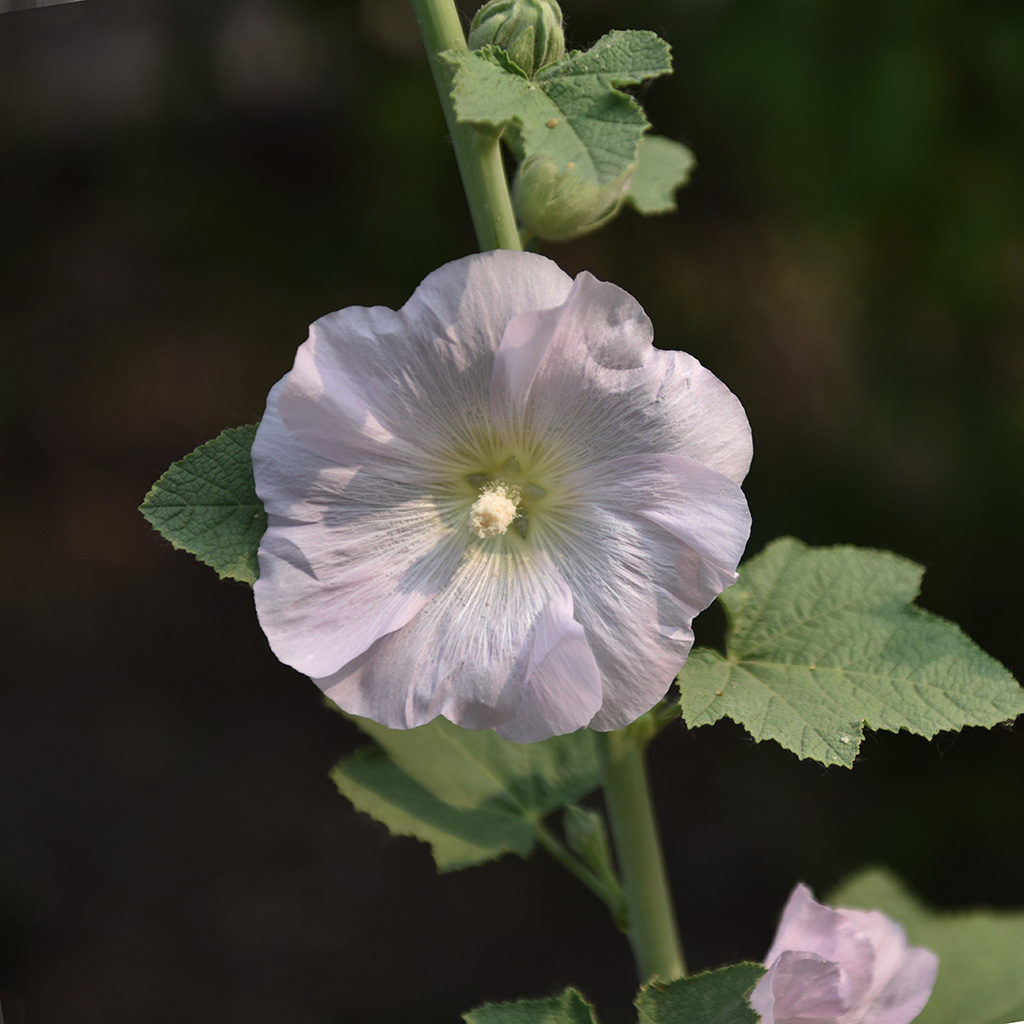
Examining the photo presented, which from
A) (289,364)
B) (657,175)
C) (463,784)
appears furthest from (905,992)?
(289,364)

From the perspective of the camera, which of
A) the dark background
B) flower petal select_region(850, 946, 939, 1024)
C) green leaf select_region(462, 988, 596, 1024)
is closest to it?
green leaf select_region(462, 988, 596, 1024)

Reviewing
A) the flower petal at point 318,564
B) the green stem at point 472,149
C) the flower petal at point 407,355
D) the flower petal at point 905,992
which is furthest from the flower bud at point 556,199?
the flower petal at point 905,992

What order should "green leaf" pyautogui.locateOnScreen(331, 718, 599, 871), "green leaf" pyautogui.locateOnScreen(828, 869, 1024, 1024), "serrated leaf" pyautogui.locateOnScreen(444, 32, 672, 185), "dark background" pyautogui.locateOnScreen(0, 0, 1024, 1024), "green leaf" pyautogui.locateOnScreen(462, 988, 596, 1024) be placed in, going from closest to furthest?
"serrated leaf" pyautogui.locateOnScreen(444, 32, 672, 185) → "green leaf" pyautogui.locateOnScreen(462, 988, 596, 1024) → "green leaf" pyautogui.locateOnScreen(331, 718, 599, 871) → "green leaf" pyautogui.locateOnScreen(828, 869, 1024, 1024) → "dark background" pyautogui.locateOnScreen(0, 0, 1024, 1024)

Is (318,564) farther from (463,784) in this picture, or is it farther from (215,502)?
(463,784)

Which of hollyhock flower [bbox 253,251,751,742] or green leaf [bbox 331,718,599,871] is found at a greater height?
hollyhock flower [bbox 253,251,751,742]

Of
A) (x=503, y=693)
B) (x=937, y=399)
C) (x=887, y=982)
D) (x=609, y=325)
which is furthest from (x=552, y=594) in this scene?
(x=937, y=399)

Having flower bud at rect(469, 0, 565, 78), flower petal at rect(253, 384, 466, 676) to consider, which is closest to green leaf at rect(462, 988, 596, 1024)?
flower petal at rect(253, 384, 466, 676)

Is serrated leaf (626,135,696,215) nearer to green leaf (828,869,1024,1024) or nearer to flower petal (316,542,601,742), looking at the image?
flower petal (316,542,601,742)
